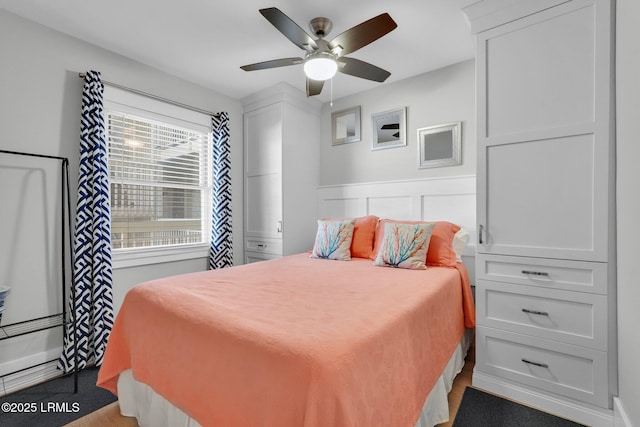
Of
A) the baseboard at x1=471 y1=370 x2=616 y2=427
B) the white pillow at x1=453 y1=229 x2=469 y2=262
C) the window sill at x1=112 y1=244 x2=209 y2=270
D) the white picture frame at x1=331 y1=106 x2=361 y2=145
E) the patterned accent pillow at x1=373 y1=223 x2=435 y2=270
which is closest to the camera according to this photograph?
the baseboard at x1=471 y1=370 x2=616 y2=427

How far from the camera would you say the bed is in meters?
0.93

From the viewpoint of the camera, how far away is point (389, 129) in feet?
10.5

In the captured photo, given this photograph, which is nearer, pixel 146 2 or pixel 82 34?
pixel 146 2

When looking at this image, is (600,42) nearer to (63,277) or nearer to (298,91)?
(298,91)

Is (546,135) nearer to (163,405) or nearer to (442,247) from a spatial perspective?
(442,247)

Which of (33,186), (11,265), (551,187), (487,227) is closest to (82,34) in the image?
(33,186)

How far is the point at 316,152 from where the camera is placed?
3.74 metres

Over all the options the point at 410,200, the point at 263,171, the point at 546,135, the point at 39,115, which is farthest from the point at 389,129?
the point at 39,115

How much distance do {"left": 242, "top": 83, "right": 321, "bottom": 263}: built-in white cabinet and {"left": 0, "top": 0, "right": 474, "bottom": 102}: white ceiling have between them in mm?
462

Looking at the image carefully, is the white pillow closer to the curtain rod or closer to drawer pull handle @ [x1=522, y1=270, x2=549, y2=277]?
drawer pull handle @ [x1=522, y1=270, x2=549, y2=277]

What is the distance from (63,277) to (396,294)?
2.33m

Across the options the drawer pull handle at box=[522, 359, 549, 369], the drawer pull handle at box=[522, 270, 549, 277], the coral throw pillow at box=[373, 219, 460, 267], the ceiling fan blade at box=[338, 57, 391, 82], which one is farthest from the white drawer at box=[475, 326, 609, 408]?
the ceiling fan blade at box=[338, 57, 391, 82]

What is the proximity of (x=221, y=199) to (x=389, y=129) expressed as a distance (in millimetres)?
1993

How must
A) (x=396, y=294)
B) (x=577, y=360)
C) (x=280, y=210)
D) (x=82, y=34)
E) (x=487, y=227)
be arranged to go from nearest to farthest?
(x=396, y=294)
(x=577, y=360)
(x=487, y=227)
(x=82, y=34)
(x=280, y=210)
